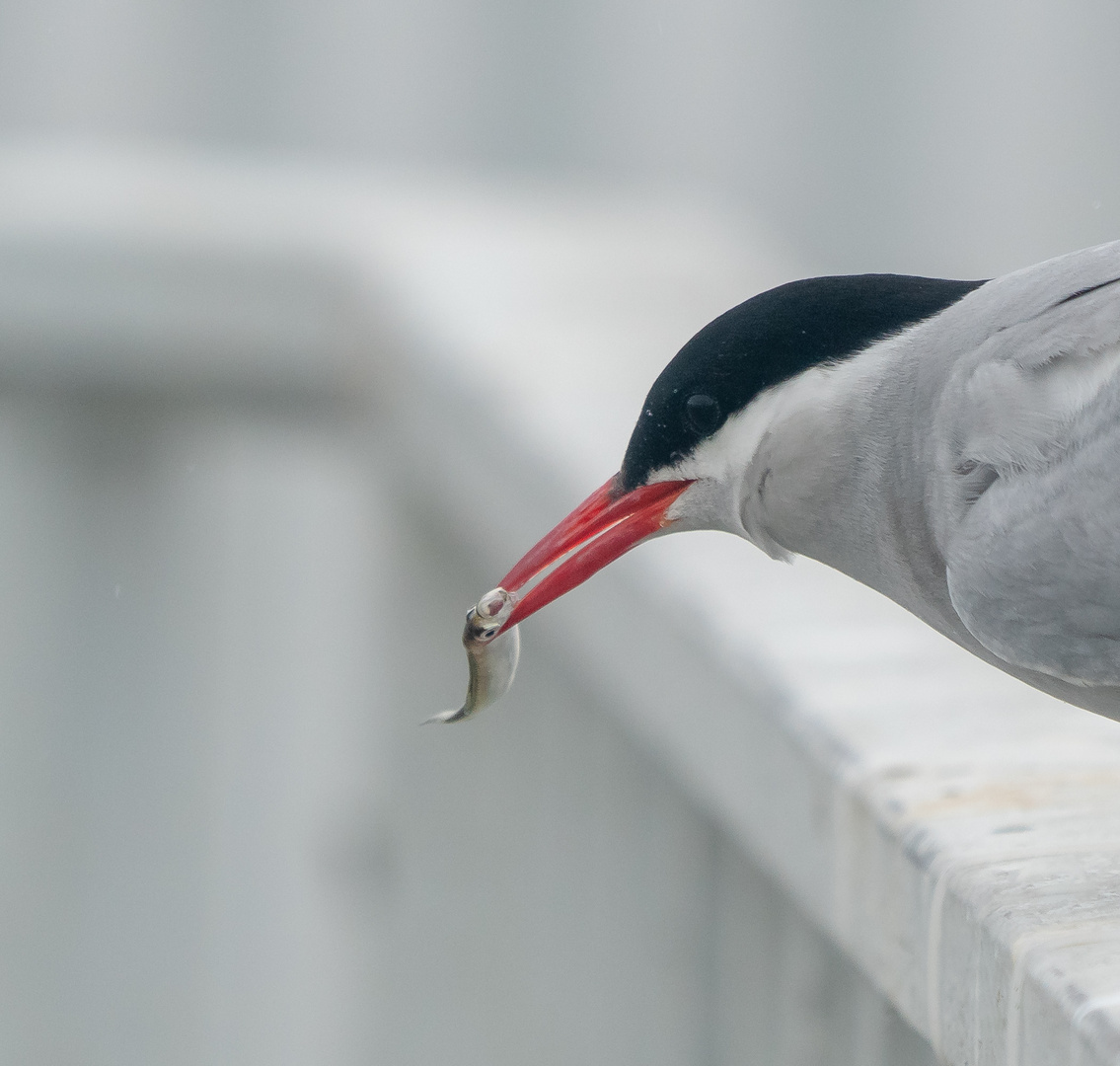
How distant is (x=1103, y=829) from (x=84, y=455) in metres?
1.86

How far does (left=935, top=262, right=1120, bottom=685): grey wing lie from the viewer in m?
0.75

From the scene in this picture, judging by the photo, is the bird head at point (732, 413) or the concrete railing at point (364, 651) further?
the concrete railing at point (364, 651)

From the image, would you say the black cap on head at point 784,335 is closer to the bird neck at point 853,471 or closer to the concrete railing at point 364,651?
the bird neck at point 853,471

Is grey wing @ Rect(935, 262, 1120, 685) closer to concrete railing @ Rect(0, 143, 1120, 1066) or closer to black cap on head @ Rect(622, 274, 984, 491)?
black cap on head @ Rect(622, 274, 984, 491)

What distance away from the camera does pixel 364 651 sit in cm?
229

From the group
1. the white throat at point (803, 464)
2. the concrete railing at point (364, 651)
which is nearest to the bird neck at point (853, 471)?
the white throat at point (803, 464)

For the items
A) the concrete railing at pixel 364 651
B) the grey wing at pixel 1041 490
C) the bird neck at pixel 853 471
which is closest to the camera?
the grey wing at pixel 1041 490

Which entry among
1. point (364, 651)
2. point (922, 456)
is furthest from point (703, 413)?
point (364, 651)

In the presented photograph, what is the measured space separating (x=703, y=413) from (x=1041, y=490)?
20 centimetres

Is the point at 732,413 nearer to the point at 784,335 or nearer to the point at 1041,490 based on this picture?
the point at 784,335

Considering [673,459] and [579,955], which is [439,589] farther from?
[673,459]

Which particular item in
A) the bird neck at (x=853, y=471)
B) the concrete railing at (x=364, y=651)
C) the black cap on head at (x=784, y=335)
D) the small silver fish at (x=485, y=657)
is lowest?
the concrete railing at (x=364, y=651)

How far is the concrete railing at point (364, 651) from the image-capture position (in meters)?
1.20

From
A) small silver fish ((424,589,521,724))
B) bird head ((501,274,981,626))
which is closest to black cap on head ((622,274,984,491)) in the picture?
bird head ((501,274,981,626))
